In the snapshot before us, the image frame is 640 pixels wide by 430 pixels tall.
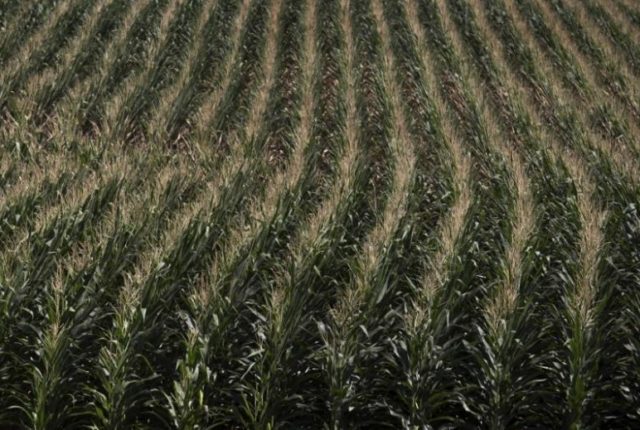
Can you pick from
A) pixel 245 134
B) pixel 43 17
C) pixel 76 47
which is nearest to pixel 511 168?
pixel 245 134

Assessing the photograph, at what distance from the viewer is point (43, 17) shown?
11930 mm

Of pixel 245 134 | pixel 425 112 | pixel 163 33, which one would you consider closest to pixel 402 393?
pixel 245 134

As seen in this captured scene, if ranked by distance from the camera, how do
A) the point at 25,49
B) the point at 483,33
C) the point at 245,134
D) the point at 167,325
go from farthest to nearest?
1. the point at 483,33
2. the point at 25,49
3. the point at 245,134
4. the point at 167,325

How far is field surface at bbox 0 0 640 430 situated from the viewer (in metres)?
4.40

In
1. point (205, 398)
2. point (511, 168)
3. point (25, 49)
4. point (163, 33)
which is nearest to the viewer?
point (205, 398)

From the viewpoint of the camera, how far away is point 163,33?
37.4ft

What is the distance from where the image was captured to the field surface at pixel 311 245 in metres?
4.40

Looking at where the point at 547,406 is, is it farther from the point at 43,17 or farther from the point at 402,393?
the point at 43,17

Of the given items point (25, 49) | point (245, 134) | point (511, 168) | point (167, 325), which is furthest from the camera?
point (25, 49)

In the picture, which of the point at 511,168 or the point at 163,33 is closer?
the point at 511,168

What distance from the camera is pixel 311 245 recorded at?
5.34 metres

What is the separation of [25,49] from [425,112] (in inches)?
187

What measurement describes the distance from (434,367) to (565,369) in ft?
2.40

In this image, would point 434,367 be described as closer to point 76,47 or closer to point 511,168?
point 511,168
